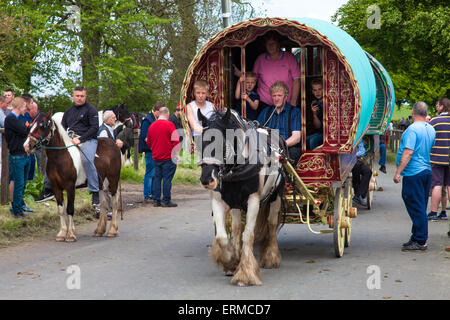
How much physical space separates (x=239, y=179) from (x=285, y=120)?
1788mm

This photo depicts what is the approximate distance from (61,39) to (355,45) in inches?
793

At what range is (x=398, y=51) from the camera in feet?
98.4

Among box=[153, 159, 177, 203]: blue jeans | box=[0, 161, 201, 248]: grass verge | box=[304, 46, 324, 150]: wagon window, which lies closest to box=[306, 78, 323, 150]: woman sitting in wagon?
box=[304, 46, 324, 150]: wagon window

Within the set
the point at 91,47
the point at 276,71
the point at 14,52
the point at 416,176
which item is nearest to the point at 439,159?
the point at 416,176

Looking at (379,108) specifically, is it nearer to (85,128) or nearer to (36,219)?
(85,128)

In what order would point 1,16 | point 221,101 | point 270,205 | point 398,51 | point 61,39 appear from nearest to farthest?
point 270,205, point 221,101, point 1,16, point 61,39, point 398,51

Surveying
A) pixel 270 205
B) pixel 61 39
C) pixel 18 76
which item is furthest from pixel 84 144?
pixel 61 39

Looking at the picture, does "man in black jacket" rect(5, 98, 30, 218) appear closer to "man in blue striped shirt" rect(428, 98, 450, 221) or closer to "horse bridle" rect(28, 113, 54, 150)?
"horse bridle" rect(28, 113, 54, 150)

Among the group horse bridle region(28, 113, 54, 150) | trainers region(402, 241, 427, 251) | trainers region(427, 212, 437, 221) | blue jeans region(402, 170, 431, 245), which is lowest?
trainers region(427, 212, 437, 221)

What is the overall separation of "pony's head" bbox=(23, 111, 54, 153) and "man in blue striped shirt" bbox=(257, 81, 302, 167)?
3302mm

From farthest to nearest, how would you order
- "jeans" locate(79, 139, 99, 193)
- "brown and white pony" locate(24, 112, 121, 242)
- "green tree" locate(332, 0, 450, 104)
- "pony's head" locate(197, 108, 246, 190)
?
"green tree" locate(332, 0, 450, 104), "jeans" locate(79, 139, 99, 193), "brown and white pony" locate(24, 112, 121, 242), "pony's head" locate(197, 108, 246, 190)

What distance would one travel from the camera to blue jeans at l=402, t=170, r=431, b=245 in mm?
8523

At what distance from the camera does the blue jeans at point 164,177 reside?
45.3 feet
